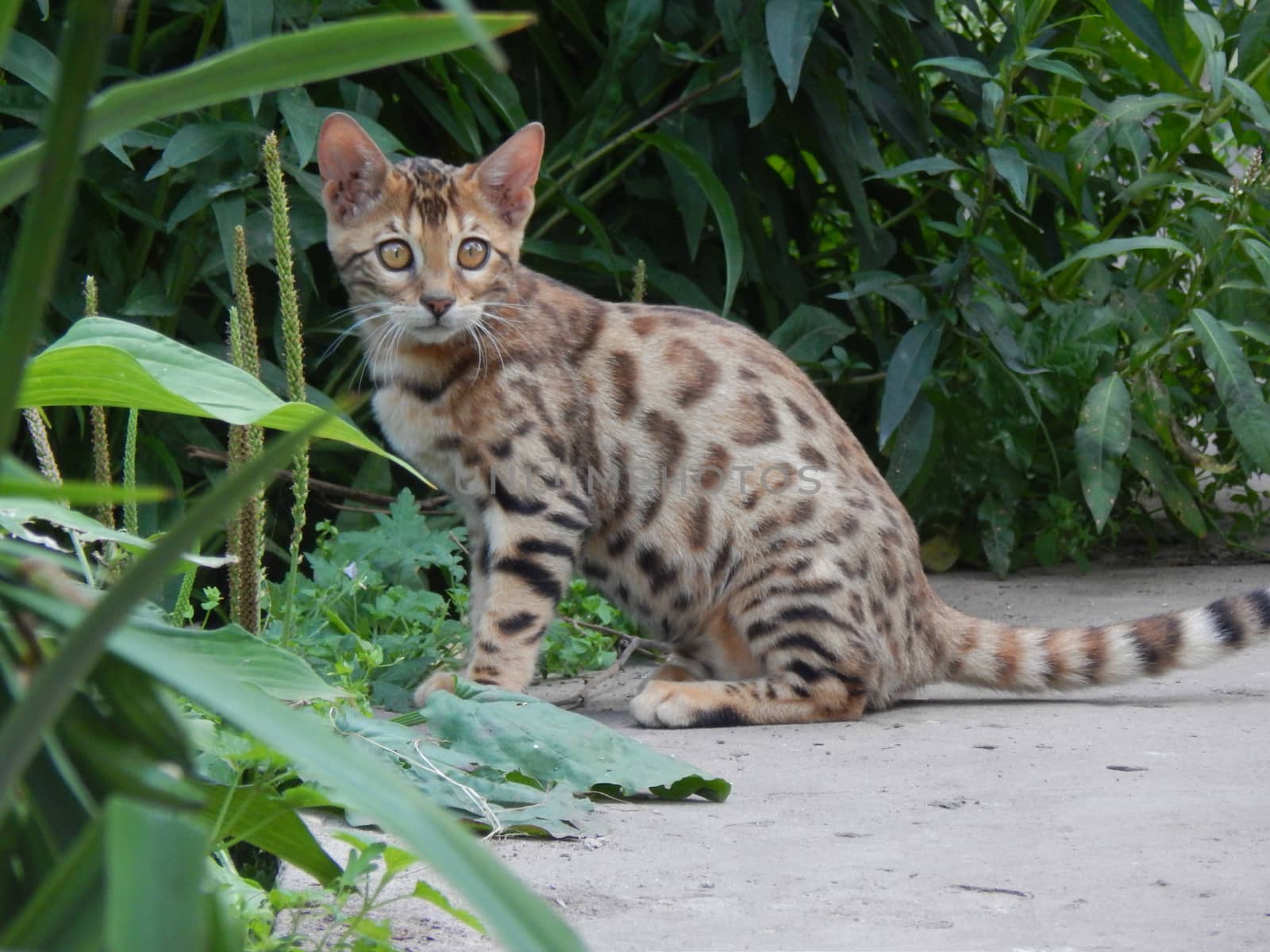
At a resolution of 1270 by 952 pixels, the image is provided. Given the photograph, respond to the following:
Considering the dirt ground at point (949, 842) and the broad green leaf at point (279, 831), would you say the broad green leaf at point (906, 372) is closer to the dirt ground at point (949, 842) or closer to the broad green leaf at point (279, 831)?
the dirt ground at point (949, 842)

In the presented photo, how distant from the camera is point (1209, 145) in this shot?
666 cm

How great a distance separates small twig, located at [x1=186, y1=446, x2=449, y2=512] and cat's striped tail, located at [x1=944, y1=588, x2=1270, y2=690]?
2.19 meters

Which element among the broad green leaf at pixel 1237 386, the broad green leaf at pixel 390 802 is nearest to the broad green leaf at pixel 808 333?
the broad green leaf at pixel 1237 386

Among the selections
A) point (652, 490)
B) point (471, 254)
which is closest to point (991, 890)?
point (652, 490)

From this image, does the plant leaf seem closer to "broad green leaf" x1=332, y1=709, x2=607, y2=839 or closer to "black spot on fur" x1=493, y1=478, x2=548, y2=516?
"black spot on fur" x1=493, y1=478, x2=548, y2=516

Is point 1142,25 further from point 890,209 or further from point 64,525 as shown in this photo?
point 64,525

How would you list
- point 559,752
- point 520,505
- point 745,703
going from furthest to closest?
point 520,505
point 745,703
point 559,752

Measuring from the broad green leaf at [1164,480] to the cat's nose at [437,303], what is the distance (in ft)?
10.1

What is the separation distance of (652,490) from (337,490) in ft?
5.31

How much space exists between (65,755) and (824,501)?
3383 millimetres

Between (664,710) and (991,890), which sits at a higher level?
(991,890)

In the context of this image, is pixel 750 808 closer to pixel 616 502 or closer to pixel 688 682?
pixel 688 682

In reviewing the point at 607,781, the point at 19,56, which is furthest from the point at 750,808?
the point at 19,56

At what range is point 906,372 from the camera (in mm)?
5637
